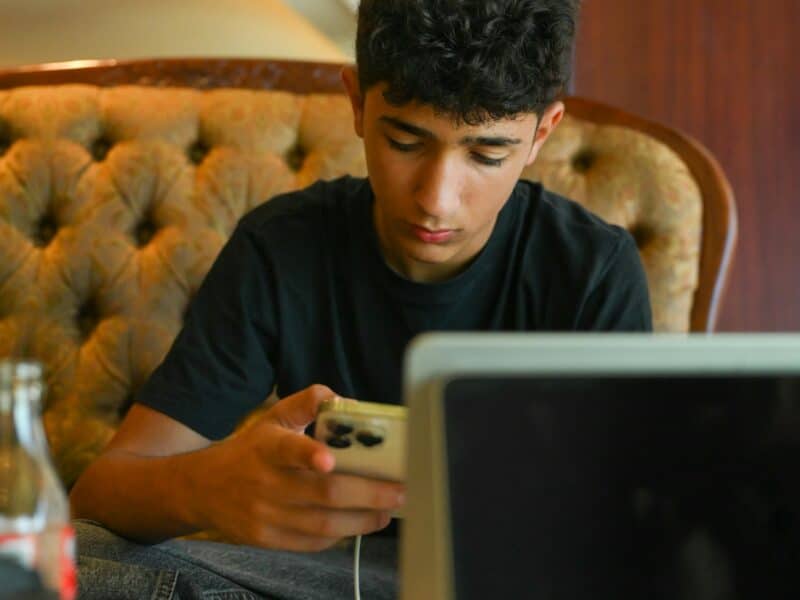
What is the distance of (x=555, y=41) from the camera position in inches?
40.4

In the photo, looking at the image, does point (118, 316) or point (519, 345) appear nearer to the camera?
point (519, 345)

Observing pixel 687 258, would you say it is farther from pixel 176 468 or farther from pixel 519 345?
pixel 519 345

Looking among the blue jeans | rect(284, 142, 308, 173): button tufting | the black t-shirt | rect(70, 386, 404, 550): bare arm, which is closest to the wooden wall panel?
rect(284, 142, 308, 173): button tufting

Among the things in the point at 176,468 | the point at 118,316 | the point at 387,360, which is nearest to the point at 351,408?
the point at 176,468

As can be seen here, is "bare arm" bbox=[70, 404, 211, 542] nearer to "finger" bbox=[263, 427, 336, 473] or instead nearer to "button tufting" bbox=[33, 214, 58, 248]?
"finger" bbox=[263, 427, 336, 473]

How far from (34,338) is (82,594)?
78 centimetres

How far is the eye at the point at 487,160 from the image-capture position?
3.28ft

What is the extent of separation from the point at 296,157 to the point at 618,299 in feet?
1.81

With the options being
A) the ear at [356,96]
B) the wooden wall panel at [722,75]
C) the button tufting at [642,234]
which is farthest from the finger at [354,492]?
the wooden wall panel at [722,75]

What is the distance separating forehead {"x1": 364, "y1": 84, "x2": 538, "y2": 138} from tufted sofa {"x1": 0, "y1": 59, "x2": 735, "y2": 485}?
441 millimetres

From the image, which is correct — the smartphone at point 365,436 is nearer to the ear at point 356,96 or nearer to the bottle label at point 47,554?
the bottle label at point 47,554

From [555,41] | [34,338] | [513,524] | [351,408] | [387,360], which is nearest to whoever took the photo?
[513,524]

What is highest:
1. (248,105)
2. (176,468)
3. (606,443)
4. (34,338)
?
(606,443)

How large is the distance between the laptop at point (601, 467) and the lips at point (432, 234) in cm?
59
